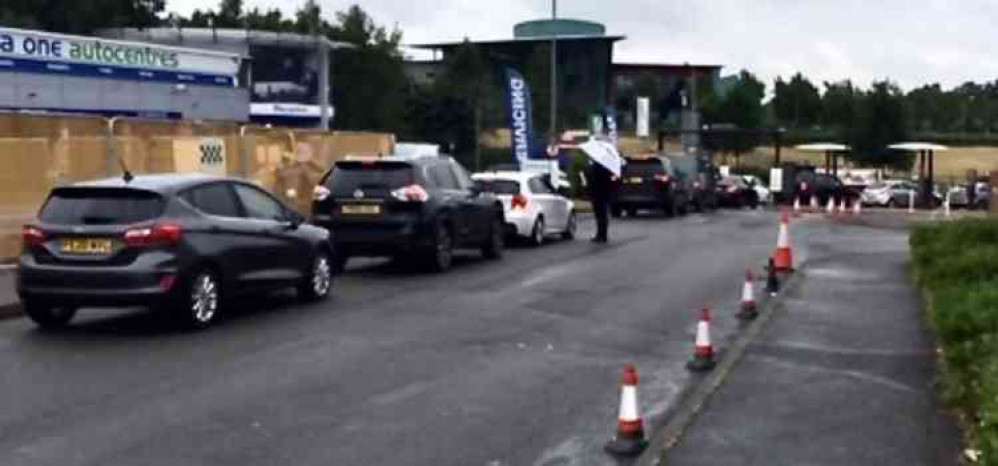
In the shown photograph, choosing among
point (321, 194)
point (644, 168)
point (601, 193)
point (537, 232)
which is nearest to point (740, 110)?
point (644, 168)

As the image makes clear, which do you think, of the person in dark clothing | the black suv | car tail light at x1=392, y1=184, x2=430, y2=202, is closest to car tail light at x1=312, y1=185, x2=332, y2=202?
the black suv

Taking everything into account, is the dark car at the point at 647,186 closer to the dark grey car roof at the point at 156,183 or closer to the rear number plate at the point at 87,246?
the dark grey car roof at the point at 156,183

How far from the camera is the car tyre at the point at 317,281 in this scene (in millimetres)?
16594

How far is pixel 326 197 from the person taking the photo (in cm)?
2058

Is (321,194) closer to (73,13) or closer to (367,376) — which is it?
(367,376)

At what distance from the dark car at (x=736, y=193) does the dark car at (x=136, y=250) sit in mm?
39826

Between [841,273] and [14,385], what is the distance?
42.0ft

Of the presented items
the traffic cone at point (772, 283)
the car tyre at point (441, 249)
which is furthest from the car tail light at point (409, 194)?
the traffic cone at point (772, 283)

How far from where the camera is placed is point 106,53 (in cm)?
3388

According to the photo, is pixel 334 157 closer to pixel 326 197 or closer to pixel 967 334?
pixel 326 197

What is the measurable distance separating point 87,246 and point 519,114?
113 feet

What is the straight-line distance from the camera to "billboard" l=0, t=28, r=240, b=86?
102ft

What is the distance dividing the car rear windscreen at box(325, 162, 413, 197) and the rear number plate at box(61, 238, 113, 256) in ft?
23.0

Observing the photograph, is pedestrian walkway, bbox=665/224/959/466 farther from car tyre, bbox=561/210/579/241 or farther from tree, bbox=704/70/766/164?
tree, bbox=704/70/766/164
